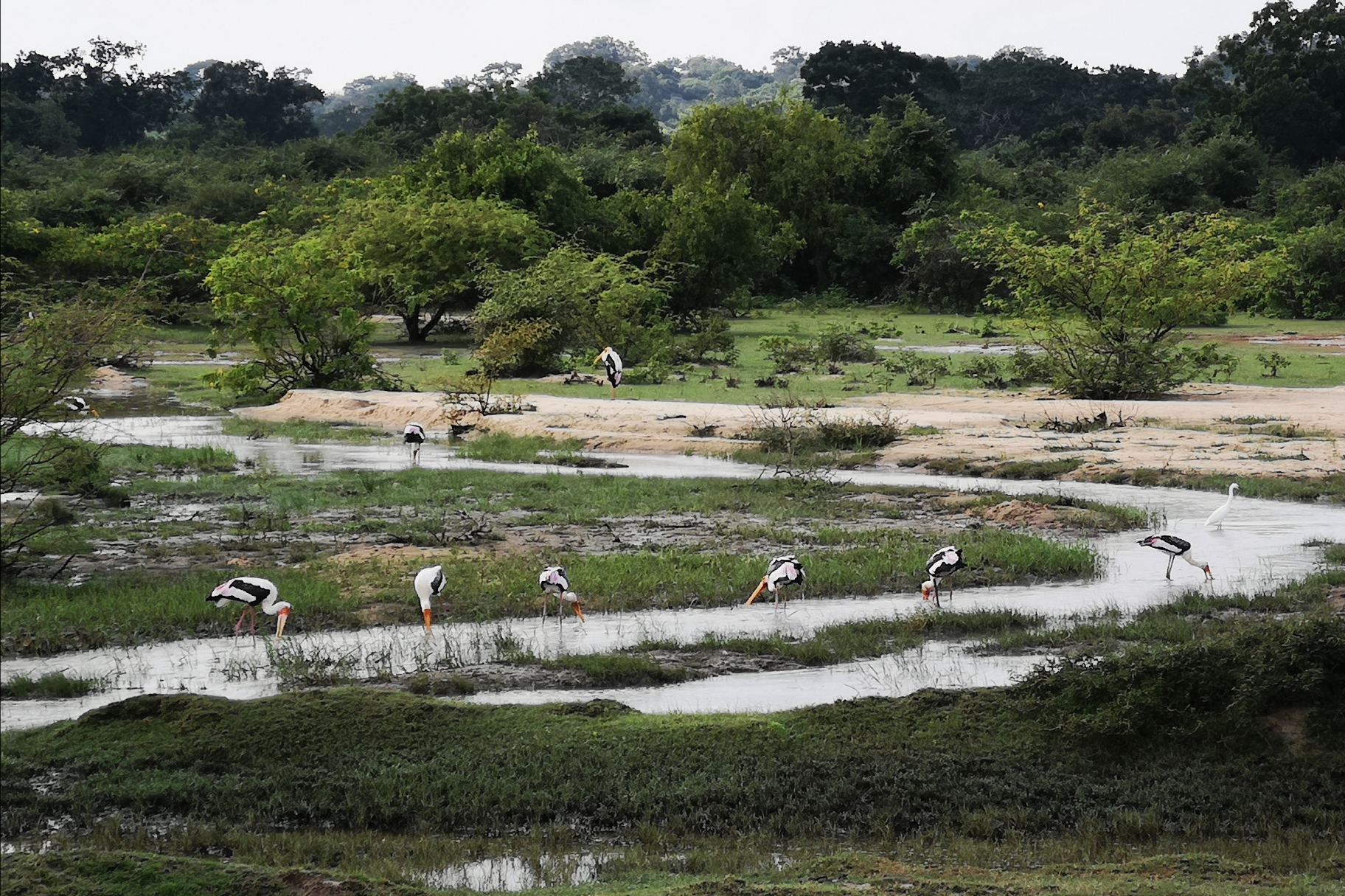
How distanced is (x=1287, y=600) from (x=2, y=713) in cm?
955

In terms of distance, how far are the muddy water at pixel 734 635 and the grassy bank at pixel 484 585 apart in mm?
219

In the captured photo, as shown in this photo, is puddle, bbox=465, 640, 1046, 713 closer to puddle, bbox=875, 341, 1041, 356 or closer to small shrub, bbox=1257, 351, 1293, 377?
small shrub, bbox=1257, 351, 1293, 377

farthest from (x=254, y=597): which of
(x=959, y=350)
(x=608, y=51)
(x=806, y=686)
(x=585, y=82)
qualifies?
(x=608, y=51)

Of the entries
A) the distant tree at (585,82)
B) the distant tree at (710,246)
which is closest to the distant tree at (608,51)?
the distant tree at (585,82)

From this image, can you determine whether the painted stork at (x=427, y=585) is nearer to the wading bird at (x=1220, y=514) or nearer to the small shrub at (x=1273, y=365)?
the wading bird at (x=1220, y=514)

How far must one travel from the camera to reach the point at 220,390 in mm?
29891

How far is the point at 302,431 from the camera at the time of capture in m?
24.1

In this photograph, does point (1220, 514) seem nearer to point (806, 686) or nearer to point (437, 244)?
point (806, 686)

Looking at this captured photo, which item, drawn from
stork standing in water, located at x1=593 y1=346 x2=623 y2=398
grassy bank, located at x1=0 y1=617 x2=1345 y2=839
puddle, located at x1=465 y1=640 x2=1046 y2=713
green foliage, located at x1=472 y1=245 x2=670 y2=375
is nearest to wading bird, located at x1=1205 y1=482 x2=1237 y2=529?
A: puddle, located at x1=465 y1=640 x2=1046 y2=713

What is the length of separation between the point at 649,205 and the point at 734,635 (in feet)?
117

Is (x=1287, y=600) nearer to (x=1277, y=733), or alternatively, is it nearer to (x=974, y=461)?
(x=1277, y=733)

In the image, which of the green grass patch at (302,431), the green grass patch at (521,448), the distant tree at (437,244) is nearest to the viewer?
the green grass patch at (521,448)

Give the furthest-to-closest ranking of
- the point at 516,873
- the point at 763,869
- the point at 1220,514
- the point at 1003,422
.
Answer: the point at 1003,422
the point at 1220,514
the point at 516,873
the point at 763,869

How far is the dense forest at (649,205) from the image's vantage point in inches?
1146
